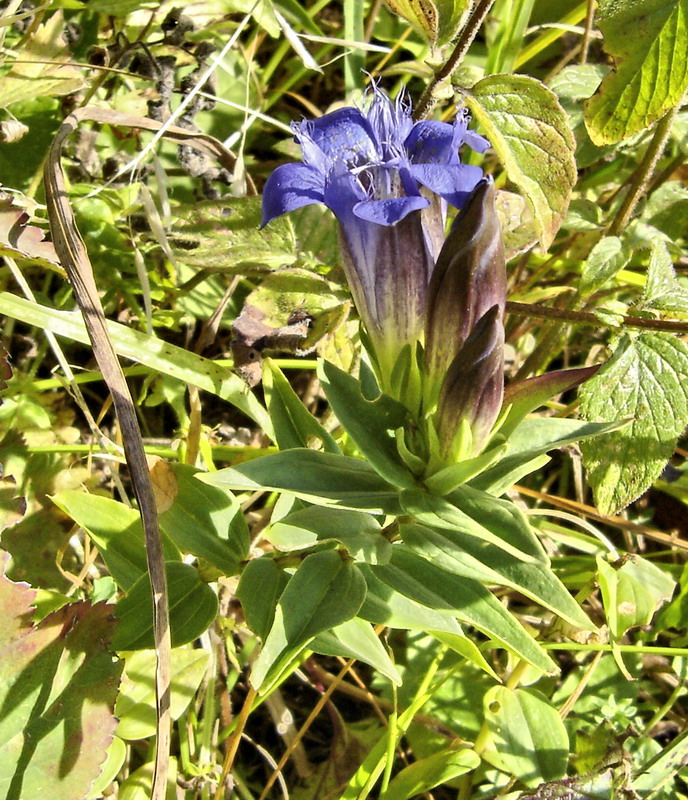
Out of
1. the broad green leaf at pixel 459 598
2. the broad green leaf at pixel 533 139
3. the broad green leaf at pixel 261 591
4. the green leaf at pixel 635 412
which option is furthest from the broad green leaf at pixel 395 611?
the broad green leaf at pixel 533 139

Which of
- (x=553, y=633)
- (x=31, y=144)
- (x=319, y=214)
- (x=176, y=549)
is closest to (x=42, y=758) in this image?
Answer: (x=176, y=549)

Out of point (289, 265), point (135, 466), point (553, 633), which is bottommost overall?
point (553, 633)

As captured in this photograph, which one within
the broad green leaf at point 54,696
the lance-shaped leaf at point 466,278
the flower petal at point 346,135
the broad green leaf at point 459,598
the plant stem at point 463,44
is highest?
the plant stem at point 463,44

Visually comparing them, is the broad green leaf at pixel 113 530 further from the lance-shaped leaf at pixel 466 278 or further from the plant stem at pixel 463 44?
the plant stem at pixel 463 44

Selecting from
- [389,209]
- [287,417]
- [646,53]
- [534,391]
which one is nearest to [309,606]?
[287,417]

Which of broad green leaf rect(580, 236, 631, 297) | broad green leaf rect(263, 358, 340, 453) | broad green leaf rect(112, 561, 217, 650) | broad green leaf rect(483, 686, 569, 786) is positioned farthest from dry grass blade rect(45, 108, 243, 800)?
broad green leaf rect(580, 236, 631, 297)

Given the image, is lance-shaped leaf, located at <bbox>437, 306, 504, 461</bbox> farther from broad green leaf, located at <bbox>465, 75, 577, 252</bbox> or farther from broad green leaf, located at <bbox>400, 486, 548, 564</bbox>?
broad green leaf, located at <bbox>465, 75, 577, 252</bbox>

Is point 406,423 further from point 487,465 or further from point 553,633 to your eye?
point 553,633
